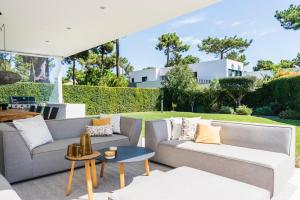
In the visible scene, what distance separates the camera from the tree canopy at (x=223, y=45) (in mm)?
23530

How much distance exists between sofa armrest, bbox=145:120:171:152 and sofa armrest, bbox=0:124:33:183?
6.18ft

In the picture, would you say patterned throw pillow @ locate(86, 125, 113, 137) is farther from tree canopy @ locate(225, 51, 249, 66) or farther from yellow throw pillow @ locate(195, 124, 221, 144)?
tree canopy @ locate(225, 51, 249, 66)

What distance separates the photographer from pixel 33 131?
352 cm

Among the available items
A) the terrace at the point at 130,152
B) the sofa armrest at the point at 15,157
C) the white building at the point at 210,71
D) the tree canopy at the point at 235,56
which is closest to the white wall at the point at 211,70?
the white building at the point at 210,71

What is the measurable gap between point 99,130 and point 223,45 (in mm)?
22577

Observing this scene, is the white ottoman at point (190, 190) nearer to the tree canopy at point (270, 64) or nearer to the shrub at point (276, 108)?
the shrub at point (276, 108)

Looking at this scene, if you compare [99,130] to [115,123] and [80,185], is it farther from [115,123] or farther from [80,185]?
[80,185]

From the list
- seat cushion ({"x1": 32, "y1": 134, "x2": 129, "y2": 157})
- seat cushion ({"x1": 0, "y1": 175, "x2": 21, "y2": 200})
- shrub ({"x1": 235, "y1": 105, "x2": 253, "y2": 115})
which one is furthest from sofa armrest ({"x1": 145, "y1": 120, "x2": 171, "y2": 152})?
shrub ({"x1": 235, "y1": 105, "x2": 253, "y2": 115})

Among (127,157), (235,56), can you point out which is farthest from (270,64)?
(127,157)

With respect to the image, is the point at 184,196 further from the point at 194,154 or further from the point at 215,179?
the point at 194,154

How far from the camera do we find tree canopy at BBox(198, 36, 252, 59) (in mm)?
23530

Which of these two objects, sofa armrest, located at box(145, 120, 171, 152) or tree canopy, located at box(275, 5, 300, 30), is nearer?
sofa armrest, located at box(145, 120, 171, 152)

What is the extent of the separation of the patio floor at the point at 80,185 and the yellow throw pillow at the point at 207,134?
760mm

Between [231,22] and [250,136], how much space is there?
22.6 metres
